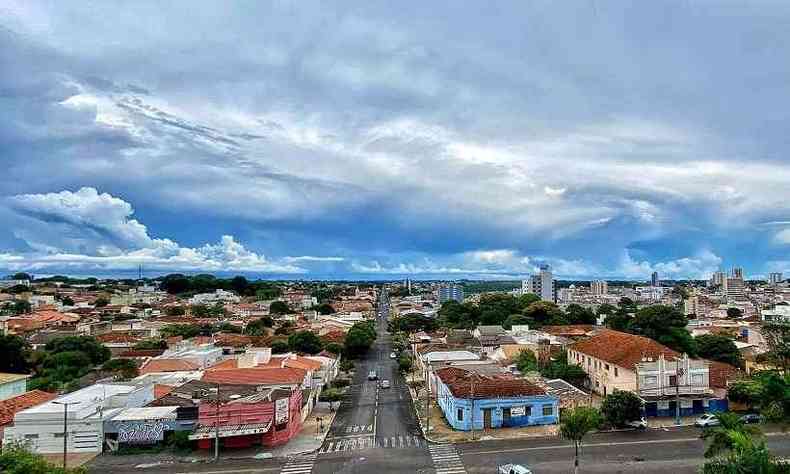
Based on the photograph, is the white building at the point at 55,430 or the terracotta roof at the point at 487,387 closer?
the white building at the point at 55,430

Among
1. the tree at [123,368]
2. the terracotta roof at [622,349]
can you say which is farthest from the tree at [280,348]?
the terracotta roof at [622,349]

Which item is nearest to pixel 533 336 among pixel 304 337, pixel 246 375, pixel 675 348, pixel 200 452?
pixel 675 348

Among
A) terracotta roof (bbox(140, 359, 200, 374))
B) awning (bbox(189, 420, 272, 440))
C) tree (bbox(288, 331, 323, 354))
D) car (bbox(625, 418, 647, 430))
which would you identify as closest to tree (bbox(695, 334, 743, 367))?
car (bbox(625, 418, 647, 430))

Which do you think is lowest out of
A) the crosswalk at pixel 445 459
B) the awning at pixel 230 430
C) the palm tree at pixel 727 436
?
the crosswalk at pixel 445 459

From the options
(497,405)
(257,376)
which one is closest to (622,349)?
(497,405)

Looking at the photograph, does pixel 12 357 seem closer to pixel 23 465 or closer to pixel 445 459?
pixel 23 465

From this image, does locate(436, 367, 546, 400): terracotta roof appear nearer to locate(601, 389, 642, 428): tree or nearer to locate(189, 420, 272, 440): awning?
locate(601, 389, 642, 428): tree

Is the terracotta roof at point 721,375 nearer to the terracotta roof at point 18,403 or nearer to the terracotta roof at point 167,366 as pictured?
the terracotta roof at point 167,366
